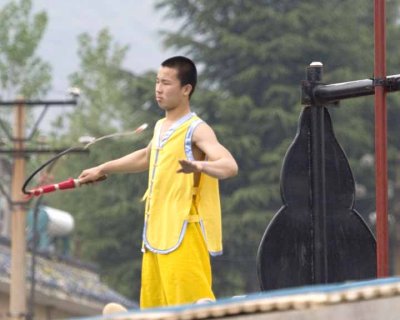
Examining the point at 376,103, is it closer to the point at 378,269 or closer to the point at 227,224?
the point at 378,269

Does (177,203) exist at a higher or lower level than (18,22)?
lower

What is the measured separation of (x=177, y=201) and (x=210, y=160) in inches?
9.7

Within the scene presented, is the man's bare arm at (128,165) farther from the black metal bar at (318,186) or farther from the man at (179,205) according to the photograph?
the black metal bar at (318,186)

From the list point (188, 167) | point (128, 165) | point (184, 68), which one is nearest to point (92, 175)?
point (128, 165)

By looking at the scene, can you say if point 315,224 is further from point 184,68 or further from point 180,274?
point 184,68

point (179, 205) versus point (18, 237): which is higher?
point (18, 237)

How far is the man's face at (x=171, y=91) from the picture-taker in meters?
8.84

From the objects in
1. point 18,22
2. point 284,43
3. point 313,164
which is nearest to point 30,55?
point 18,22

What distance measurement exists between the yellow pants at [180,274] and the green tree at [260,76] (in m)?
53.4

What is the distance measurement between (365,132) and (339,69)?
2635 mm

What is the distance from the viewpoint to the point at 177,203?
8.66 meters

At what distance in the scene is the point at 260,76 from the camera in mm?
68312

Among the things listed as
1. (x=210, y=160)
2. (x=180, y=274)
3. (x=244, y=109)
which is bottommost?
(x=180, y=274)

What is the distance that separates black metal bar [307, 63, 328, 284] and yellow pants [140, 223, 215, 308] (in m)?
0.48
